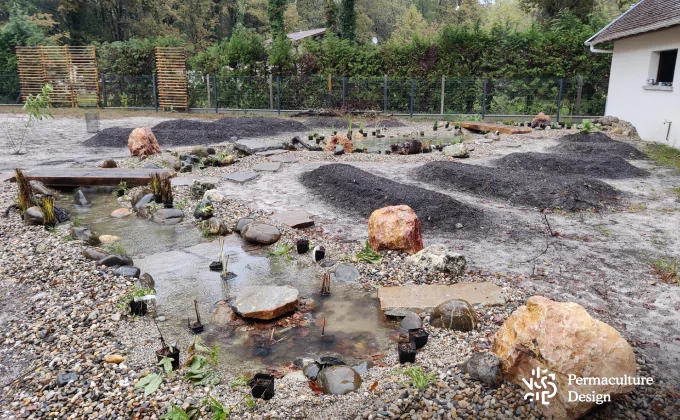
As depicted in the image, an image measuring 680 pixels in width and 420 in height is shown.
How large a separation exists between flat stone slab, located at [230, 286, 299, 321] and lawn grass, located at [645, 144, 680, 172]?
340 inches

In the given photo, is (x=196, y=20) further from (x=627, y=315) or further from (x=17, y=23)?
(x=627, y=315)

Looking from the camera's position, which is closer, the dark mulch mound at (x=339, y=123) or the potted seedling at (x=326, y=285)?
the potted seedling at (x=326, y=285)

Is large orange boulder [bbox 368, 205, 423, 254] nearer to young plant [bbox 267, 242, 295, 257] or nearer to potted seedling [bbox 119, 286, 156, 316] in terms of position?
young plant [bbox 267, 242, 295, 257]

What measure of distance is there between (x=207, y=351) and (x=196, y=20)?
1382 inches

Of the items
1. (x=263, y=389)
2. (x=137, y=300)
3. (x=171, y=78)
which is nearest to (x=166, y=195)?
(x=137, y=300)

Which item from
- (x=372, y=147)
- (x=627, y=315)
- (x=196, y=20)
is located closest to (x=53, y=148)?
(x=372, y=147)

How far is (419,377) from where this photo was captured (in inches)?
109

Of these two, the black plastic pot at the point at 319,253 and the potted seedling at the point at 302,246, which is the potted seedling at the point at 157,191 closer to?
the potted seedling at the point at 302,246

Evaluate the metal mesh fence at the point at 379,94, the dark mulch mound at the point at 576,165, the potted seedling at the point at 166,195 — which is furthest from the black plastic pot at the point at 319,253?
the metal mesh fence at the point at 379,94

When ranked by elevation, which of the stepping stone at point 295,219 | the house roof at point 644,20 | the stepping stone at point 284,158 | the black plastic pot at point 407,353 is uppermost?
the house roof at point 644,20

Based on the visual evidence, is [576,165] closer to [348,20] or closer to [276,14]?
[276,14]

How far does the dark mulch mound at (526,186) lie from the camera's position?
6617mm

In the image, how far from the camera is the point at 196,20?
33969 mm

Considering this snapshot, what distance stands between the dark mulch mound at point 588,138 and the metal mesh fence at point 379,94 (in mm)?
5826
